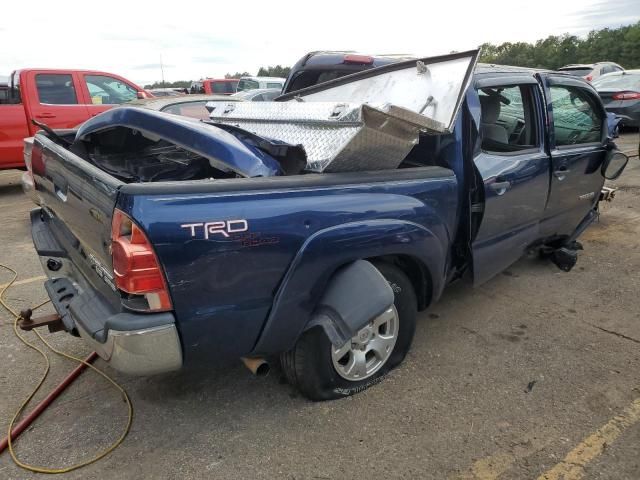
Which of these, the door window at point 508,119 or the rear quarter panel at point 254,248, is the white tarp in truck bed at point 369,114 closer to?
the rear quarter panel at point 254,248

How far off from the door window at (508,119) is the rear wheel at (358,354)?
1.29 m

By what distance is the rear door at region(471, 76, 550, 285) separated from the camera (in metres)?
3.26

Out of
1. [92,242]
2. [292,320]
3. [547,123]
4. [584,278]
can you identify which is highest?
[547,123]

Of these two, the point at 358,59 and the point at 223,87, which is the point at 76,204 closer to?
the point at 358,59

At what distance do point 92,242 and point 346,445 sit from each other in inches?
61.7

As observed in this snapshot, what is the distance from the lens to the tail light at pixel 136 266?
196 centimetres

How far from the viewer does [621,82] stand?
12414mm

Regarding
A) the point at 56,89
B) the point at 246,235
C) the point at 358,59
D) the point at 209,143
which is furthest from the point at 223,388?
the point at 56,89

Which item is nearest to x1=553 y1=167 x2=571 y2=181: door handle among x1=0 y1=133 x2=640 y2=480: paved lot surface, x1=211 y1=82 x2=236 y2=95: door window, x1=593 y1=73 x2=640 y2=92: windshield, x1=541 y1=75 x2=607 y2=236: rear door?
x1=541 y1=75 x2=607 y2=236: rear door

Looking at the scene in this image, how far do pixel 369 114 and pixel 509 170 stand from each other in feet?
4.74

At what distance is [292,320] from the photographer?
2.37 m

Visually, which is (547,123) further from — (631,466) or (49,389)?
(49,389)

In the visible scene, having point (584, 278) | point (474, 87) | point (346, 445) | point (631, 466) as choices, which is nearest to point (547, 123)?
point (474, 87)

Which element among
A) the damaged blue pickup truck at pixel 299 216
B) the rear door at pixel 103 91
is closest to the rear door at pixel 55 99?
the rear door at pixel 103 91
